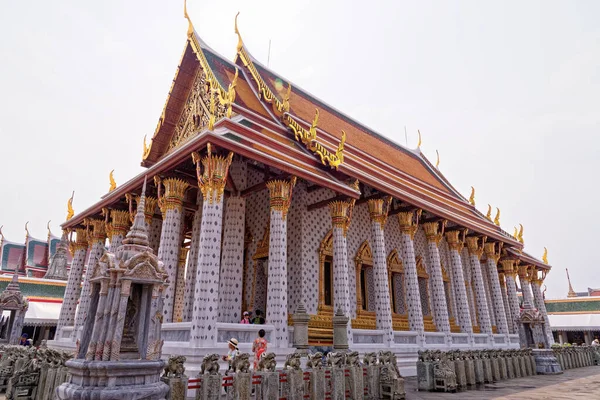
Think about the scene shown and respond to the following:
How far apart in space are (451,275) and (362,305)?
638 centimetres

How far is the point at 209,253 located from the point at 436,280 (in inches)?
391

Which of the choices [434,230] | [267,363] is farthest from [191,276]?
[434,230]

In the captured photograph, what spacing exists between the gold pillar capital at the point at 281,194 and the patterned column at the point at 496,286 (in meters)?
13.4

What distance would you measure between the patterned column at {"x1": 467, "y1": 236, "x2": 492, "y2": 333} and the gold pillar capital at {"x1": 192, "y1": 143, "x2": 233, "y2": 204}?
13.1 m

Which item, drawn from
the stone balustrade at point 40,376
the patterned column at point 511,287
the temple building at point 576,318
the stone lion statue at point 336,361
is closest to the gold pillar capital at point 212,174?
the stone balustrade at point 40,376

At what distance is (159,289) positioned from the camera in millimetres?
4895

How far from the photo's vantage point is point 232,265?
36.3 ft

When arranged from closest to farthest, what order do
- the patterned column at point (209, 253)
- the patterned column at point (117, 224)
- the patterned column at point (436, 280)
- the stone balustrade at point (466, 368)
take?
the patterned column at point (209, 253)
the stone balustrade at point (466, 368)
the patterned column at point (117, 224)
the patterned column at point (436, 280)

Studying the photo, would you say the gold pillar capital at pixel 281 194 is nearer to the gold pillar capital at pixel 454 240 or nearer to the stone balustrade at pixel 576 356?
the gold pillar capital at pixel 454 240

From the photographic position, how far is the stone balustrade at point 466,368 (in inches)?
333

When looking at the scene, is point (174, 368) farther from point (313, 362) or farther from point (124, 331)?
point (313, 362)

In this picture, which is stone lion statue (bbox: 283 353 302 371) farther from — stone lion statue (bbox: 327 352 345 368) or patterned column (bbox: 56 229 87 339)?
patterned column (bbox: 56 229 87 339)

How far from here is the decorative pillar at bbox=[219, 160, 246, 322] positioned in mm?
10766

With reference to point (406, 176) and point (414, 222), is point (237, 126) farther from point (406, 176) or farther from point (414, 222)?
point (406, 176)
